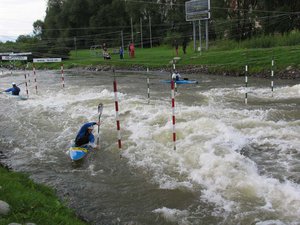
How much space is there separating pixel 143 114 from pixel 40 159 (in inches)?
180

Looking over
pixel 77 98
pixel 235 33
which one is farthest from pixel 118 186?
pixel 235 33

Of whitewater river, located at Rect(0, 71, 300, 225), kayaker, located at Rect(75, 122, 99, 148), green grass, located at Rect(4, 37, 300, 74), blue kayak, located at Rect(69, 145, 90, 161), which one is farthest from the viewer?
green grass, located at Rect(4, 37, 300, 74)

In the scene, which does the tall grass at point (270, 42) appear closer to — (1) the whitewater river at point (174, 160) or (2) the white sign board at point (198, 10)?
(2) the white sign board at point (198, 10)

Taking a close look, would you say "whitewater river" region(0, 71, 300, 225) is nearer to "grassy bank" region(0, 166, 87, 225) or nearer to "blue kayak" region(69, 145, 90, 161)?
"blue kayak" region(69, 145, 90, 161)

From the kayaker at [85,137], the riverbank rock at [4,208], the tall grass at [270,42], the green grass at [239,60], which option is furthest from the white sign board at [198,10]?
the riverbank rock at [4,208]

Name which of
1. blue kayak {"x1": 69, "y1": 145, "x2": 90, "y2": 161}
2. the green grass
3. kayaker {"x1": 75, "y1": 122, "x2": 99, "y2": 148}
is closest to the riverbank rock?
blue kayak {"x1": 69, "y1": 145, "x2": 90, "y2": 161}

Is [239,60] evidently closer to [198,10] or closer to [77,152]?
[198,10]

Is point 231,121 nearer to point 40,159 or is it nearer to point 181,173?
point 181,173

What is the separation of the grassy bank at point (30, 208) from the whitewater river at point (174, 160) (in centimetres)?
64

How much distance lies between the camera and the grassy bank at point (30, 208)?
480 centimetres

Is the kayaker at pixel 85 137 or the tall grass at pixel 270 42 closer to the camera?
the kayaker at pixel 85 137

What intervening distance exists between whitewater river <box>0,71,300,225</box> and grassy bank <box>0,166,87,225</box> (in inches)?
25.0

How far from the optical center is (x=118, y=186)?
742 cm

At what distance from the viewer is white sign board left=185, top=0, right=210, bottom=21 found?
31.6 meters
